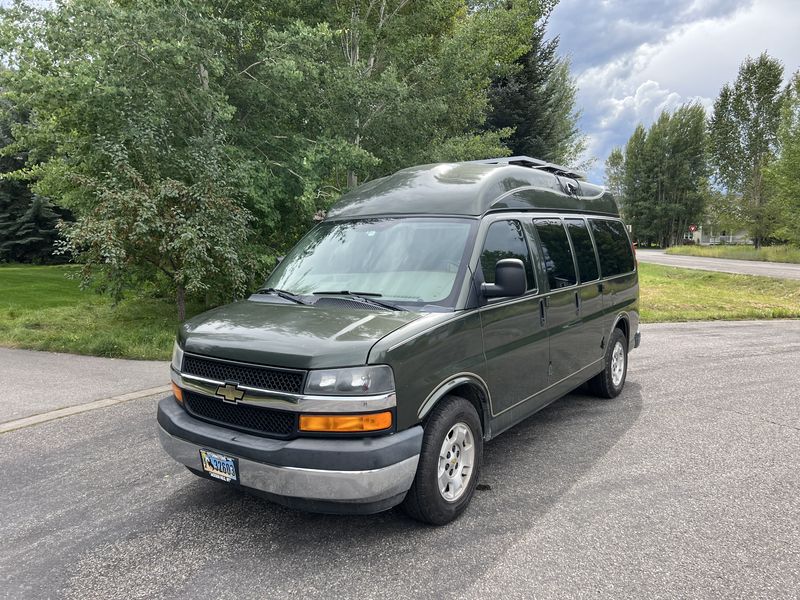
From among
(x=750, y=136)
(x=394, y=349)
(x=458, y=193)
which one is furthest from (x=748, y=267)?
(x=394, y=349)

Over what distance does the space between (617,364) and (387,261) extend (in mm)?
3657

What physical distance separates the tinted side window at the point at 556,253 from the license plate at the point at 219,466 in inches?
114

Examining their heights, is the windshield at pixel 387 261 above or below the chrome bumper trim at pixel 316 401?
above

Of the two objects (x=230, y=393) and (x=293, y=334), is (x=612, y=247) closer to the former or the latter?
(x=293, y=334)

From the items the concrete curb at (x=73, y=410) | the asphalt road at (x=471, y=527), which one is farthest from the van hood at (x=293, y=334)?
the concrete curb at (x=73, y=410)

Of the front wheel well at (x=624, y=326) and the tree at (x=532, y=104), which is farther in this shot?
the tree at (x=532, y=104)

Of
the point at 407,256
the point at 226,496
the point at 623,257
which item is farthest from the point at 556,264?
the point at 226,496

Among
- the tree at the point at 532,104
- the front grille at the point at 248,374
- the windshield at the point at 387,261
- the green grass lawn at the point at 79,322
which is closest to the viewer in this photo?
the front grille at the point at 248,374

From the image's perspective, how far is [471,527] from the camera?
11.0ft

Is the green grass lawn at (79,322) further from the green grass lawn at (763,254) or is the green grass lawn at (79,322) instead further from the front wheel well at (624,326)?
the green grass lawn at (763,254)

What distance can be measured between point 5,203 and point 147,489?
91.9 feet

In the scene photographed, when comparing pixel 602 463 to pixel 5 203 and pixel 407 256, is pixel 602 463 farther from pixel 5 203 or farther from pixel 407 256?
pixel 5 203

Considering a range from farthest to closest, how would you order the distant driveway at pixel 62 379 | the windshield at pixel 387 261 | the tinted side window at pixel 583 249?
→ the distant driveway at pixel 62 379
the tinted side window at pixel 583 249
the windshield at pixel 387 261

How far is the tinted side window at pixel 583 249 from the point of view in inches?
206
